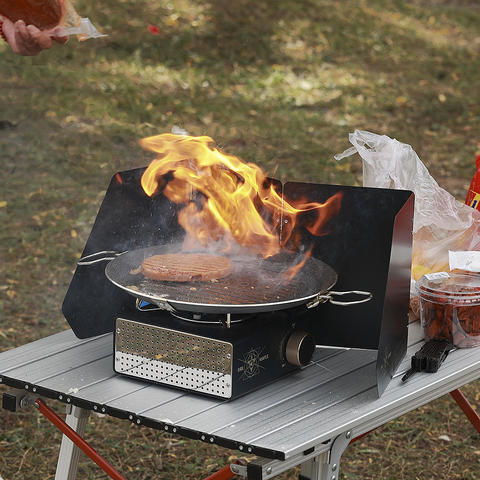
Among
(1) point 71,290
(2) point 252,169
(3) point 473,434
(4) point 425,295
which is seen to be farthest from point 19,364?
(3) point 473,434

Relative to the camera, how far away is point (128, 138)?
6543 millimetres

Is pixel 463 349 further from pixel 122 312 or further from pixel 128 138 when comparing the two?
pixel 128 138

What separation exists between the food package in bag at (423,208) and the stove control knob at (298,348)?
0.62 m

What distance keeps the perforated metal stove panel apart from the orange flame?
1.45 feet

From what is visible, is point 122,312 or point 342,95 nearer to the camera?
point 122,312

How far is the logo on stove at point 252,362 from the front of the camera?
6.25 feet

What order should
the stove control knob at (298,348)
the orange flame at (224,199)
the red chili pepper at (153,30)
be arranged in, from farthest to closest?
the red chili pepper at (153,30)
the orange flame at (224,199)
the stove control knob at (298,348)

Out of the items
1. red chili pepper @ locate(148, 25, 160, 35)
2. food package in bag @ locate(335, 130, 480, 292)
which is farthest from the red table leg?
red chili pepper @ locate(148, 25, 160, 35)

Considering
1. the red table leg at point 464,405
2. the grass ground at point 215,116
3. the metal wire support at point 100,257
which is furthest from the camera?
the grass ground at point 215,116

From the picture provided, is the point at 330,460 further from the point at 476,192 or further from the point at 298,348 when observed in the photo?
the point at 476,192

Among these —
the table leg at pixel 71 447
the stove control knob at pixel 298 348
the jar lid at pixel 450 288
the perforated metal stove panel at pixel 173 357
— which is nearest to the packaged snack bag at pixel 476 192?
the jar lid at pixel 450 288

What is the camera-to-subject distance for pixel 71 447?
2.24 meters

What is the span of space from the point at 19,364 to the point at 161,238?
1.83ft

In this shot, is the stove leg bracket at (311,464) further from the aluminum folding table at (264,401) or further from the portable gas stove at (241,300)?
the portable gas stove at (241,300)
